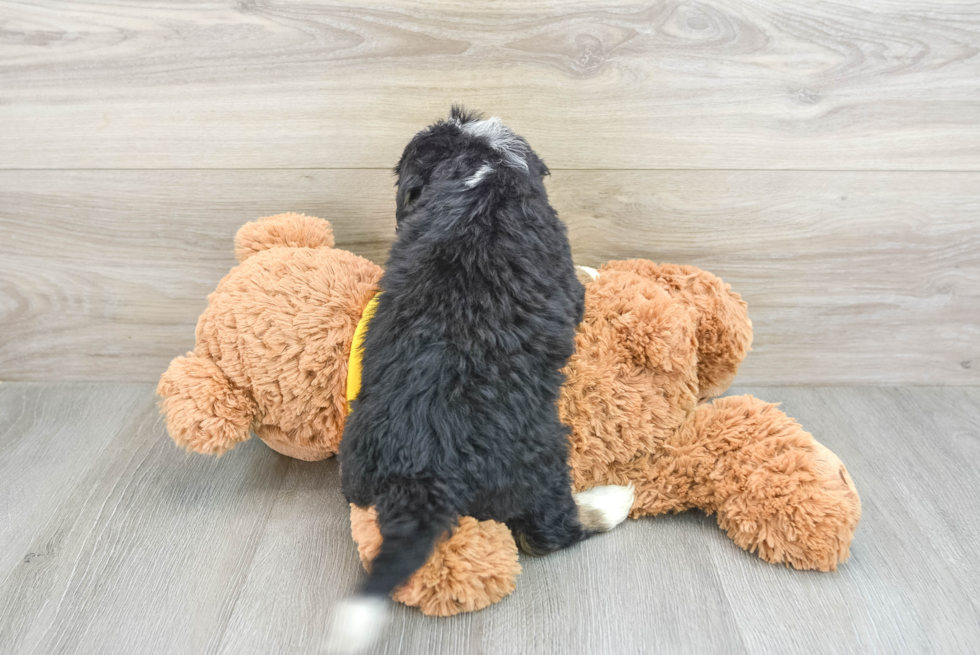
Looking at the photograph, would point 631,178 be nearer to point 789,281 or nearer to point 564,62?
point 564,62

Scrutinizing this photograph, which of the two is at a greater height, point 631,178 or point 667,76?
point 667,76

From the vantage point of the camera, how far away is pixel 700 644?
612 mm

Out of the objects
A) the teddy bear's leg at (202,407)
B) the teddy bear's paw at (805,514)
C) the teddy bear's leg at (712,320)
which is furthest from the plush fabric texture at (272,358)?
the teddy bear's paw at (805,514)

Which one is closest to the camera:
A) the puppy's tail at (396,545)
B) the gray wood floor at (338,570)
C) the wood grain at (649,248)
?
the puppy's tail at (396,545)

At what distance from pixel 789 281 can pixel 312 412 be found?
0.68 metres

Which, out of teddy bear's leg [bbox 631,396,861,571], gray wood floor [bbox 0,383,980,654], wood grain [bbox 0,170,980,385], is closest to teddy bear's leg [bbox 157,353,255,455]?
gray wood floor [bbox 0,383,980,654]

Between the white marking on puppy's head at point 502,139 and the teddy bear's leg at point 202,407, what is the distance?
375mm

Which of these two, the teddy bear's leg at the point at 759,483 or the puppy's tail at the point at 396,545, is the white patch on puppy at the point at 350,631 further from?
the teddy bear's leg at the point at 759,483

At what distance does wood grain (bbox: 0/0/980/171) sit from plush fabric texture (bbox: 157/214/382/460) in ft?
0.73

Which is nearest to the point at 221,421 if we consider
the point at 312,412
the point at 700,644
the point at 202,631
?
the point at 312,412

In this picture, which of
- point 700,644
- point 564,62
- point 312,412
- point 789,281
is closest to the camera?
point 700,644

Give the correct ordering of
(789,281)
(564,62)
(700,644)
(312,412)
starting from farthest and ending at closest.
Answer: (789,281)
(564,62)
(312,412)
(700,644)

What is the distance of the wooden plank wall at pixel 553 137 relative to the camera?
0.81 m

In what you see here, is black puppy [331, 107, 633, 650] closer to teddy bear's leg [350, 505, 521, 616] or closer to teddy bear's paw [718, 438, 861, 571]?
teddy bear's leg [350, 505, 521, 616]
